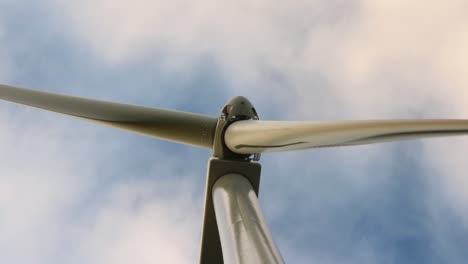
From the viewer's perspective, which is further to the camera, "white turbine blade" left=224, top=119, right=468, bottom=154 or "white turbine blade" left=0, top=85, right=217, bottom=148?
"white turbine blade" left=0, top=85, right=217, bottom=148

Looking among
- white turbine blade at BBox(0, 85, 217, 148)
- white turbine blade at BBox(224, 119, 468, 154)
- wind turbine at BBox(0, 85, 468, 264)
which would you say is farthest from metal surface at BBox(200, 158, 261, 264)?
white turbine blade at BBox(0, 85, 217, 148)

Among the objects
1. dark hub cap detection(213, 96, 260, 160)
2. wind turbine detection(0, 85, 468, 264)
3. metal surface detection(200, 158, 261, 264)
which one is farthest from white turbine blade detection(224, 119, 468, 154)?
metal surface detection(200, 158, 261, 264)

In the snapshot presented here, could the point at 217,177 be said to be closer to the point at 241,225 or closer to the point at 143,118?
the point at 143,118

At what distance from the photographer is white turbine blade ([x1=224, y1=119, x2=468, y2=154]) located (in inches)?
336

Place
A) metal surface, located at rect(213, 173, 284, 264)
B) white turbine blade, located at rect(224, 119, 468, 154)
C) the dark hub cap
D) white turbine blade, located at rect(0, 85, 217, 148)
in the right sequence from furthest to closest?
white turbine blade, located at rect(0, 85, 217, 148) → the dark hub cap → metal surface, located at rect(213, 173, 284, 264) → white turbine blade, located at rect(224, 119, 468, 154)

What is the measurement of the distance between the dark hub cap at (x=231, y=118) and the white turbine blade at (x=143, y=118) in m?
0.38

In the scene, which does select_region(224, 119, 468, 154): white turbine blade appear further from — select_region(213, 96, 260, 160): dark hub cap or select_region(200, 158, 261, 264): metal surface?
select_region(200, 158, 261, 264): metal surface

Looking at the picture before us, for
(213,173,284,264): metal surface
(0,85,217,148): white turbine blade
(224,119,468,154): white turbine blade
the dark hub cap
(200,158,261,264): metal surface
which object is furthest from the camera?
(0,85,217,148): white turbine blade

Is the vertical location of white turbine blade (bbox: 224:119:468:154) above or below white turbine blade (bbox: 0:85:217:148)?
below

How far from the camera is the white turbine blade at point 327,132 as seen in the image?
852 centimetres

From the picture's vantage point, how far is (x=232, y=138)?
16.0 m

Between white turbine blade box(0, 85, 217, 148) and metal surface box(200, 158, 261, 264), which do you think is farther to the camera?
white turbine blade box(0, 85, 217, 148)

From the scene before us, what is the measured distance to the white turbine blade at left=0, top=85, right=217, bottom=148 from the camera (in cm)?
1712

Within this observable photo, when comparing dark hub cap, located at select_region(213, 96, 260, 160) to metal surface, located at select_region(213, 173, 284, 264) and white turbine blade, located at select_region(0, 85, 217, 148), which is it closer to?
white turbine blade, located at select_region(0, 85, 217, 148)
